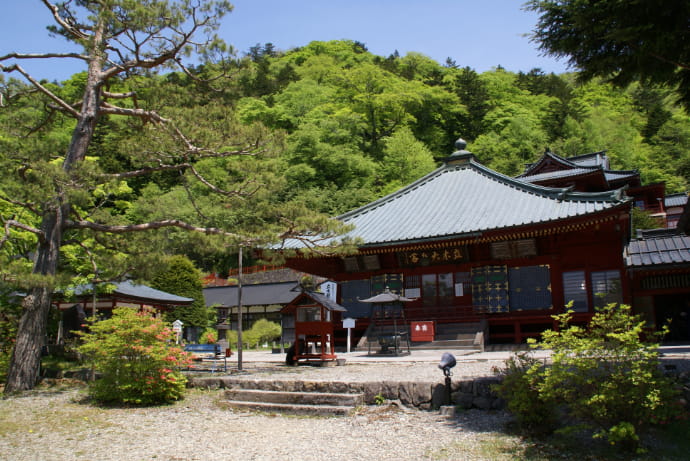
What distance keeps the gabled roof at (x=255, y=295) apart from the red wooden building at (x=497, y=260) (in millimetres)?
13624

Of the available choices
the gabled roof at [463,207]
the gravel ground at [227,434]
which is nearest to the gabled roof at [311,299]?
the gabled roof at [463,207]

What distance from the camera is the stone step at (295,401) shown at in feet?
26.5

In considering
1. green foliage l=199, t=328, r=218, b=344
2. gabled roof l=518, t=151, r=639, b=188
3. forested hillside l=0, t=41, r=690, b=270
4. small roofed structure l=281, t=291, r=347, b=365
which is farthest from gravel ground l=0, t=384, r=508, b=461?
gabled roof l=518, t=151, r=639, b=188

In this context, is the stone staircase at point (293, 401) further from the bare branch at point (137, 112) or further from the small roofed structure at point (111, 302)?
the small roofed structure at point (111, 302)

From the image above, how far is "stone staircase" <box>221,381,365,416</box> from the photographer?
26.5 feet

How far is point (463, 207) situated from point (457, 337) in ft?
16.0

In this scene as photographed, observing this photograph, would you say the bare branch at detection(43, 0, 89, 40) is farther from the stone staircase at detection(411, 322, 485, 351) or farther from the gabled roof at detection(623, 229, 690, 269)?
the gabled roof at detection(623, 229, 690, 269)

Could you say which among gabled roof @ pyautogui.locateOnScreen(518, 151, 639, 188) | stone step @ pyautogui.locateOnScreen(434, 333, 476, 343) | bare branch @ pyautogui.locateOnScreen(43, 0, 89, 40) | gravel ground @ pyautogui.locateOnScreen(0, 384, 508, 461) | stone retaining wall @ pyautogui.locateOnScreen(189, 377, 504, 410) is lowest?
gravel ground @ pyautogui.locateOnScreen(0, 384, 508, 461)

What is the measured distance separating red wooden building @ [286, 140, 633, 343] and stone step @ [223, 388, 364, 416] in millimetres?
6763

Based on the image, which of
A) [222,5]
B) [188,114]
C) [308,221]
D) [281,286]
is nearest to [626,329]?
[308,221]

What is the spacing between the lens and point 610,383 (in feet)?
16.7

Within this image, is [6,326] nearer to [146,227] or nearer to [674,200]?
[146,227]

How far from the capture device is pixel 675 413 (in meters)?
4.99

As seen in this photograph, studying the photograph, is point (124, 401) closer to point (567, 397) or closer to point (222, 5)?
point (567, 397)
